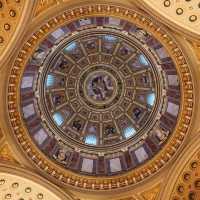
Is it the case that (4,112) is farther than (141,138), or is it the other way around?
(141,138)

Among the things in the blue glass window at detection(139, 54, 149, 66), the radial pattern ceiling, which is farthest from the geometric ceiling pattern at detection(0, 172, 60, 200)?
the blue glass window at detection(139, 54, 149, 66)

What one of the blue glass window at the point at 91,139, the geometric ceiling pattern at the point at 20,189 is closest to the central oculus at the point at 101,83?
the blue glass window at the point at 91,139

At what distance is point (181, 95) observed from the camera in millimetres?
16156

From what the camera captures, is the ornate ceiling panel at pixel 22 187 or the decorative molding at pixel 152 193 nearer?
the ornate ceiling panel at pixel 22 187

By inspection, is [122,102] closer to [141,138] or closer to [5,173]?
[141,138]

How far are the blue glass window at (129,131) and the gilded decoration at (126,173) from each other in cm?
229

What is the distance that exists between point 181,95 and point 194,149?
2079mm

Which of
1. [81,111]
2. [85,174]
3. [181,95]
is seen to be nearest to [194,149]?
[181,95]

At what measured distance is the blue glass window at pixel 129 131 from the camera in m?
18.8

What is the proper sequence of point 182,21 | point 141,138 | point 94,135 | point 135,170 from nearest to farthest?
point 182,21 → point 135,170 → point 141,138 → point 94,135

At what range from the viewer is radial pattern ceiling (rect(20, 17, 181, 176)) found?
669 inches

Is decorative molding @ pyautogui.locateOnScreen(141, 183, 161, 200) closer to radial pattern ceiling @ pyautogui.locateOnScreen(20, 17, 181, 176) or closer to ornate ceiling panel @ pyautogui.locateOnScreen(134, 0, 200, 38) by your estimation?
radial pattern ceiling @ pyautogui.locateOnScreen(20, 17, 181, 176)

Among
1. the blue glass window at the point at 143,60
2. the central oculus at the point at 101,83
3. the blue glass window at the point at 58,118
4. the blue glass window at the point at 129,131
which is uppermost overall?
the blue glass window at the point at 143,60

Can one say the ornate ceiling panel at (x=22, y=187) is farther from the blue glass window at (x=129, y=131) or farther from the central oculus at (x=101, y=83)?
the central oculus at (x=101, y=83)
